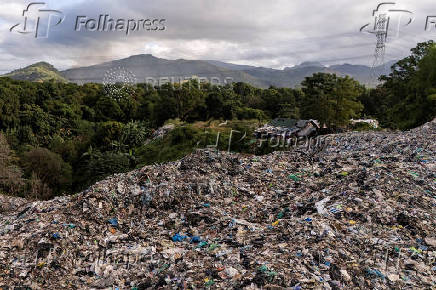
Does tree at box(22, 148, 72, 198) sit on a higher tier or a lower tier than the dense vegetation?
lower

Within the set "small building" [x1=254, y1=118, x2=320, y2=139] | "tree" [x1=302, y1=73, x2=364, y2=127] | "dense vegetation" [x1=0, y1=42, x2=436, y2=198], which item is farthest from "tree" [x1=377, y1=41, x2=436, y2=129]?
"small building" [x1=254, y1=118, x2=320, y2=139]

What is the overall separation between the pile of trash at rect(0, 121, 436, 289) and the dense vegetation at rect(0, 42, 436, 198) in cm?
1126

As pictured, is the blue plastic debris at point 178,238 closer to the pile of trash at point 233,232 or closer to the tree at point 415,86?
the pile of trash at point 233,232

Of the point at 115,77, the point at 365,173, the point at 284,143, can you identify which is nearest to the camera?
the point at 365,173

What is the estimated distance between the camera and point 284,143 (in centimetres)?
1788

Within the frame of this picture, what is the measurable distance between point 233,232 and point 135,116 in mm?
31980

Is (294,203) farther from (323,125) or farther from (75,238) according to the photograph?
(323,125)

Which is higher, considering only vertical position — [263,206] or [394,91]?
[394,91]

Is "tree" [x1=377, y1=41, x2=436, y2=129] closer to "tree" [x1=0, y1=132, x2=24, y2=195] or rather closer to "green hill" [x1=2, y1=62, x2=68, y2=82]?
"tree" [x1=0, y1=132, x2=24, y2=195]

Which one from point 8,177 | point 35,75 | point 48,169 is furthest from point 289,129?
point 35,75

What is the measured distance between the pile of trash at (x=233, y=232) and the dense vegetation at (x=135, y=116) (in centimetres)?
1126

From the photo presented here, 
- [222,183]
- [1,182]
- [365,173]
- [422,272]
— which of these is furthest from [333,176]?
[1,182]

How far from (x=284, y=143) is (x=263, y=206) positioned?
41.3ft

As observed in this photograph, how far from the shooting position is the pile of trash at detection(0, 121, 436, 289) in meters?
3.57
